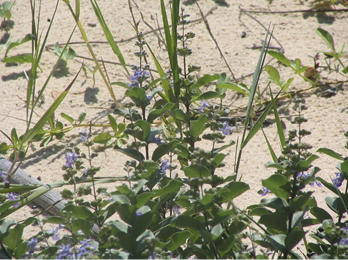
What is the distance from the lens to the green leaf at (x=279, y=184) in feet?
4.76

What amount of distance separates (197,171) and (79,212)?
36cm

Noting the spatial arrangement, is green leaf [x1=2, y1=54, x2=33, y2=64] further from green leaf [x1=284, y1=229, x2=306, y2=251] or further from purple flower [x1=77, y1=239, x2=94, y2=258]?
green leaf [x1=284, y1=229, x2=306, y2=251]

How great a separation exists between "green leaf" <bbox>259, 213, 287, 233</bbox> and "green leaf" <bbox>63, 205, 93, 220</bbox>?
496 millimetres

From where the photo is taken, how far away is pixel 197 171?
1438 millimetres

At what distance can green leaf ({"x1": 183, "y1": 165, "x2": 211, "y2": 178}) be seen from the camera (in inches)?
55.4

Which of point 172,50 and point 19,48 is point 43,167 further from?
point 19,48

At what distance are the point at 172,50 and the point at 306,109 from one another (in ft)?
4.46

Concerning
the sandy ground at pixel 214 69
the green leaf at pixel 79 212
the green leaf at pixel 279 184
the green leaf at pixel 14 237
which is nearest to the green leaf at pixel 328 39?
the sandy ground at pixel 214 69

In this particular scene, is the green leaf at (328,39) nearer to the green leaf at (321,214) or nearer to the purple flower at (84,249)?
the green leaf at (321,214)

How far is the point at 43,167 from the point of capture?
108 inches

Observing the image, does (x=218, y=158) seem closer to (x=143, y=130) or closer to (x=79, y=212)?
(x=143, y=130)

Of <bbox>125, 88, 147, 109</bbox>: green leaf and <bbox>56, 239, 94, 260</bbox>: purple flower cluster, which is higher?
<bbox>125, 88, 147, 109</bbox>: green leaf

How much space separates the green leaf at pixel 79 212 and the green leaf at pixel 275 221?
496mm

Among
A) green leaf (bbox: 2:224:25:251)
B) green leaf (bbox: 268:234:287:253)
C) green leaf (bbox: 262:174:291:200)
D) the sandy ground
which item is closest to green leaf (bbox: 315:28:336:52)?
the sandy ground
